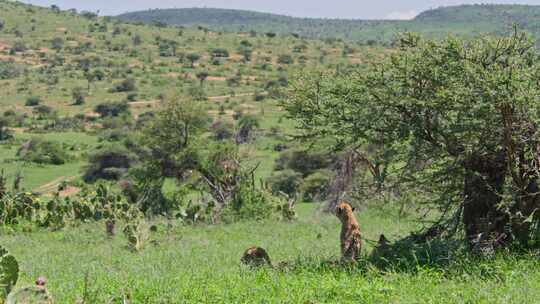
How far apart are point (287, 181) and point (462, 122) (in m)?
25.2

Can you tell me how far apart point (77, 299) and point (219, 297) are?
1.47 m

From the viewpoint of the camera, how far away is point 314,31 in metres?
189

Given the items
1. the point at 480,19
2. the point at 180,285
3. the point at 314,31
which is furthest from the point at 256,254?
the point at 314,31

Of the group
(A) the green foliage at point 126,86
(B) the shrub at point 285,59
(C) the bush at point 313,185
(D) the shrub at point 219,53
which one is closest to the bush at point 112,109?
(A) the green foliage at point 126,86

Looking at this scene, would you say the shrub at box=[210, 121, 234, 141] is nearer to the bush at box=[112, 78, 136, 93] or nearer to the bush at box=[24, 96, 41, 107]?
the bush at box=[24, 96, 41, 107]

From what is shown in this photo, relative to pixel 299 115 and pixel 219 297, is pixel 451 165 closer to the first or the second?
pixel 299 115

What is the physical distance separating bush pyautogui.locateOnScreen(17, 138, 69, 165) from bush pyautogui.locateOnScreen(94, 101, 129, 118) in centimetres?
1594

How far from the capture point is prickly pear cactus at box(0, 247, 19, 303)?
298 inches

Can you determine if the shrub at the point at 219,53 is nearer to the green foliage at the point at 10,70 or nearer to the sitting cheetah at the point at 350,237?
the green foliage at the point at 10,70

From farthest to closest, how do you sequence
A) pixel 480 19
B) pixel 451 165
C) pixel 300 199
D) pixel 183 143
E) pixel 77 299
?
pixel 480 19 < pixel 300 199 < pixel 183 143 < pixel 451 165 < pixel 77 299

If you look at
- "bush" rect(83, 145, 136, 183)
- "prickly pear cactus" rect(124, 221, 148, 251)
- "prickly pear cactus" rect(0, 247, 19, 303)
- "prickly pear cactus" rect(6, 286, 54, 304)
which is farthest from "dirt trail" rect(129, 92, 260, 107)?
"prickly pear cactus" rect(6, 286, 54, 304)

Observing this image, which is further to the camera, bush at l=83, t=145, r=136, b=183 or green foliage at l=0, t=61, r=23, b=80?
green foliage at l=0, t=61, r=23, b=80

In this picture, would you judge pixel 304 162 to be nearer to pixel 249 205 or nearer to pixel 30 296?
pixel 249 205

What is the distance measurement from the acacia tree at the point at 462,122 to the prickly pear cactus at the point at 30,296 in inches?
207
